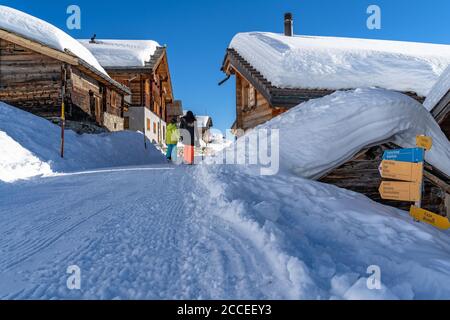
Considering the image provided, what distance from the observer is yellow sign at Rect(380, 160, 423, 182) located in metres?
3.67

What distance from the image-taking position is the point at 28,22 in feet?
47.0

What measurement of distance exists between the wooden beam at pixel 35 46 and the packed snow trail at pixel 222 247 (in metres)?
10.1

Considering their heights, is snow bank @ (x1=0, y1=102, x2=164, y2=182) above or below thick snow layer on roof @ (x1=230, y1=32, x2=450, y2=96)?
below

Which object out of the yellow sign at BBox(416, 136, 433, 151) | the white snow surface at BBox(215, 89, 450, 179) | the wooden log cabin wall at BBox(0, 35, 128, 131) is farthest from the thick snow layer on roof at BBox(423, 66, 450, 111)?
the wooden log cabin wall at BBox(0, 35, 128, 131)

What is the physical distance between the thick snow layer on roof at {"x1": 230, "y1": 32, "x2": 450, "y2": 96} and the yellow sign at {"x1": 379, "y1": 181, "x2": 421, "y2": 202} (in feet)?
27.7

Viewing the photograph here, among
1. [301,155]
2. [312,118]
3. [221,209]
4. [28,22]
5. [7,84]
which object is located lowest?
[221,209]

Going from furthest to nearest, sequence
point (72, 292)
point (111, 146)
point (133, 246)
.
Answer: point (111, 146)
point (133, 246)
point (72, 292)

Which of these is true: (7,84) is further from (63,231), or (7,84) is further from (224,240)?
(224,240)

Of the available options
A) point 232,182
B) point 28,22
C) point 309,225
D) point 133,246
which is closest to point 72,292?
point 133,246

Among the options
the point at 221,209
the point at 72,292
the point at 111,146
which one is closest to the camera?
the point at 72,292

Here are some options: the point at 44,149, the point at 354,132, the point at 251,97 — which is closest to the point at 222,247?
the point at 354,132

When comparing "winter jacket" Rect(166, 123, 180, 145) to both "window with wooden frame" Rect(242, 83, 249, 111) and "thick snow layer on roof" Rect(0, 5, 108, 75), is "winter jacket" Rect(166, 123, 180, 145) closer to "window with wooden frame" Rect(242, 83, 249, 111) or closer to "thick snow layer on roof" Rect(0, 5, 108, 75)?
"window with wooden frame" Rect(242, 83, 249, 111)

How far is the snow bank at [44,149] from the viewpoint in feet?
23.0

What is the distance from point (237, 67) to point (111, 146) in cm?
745
